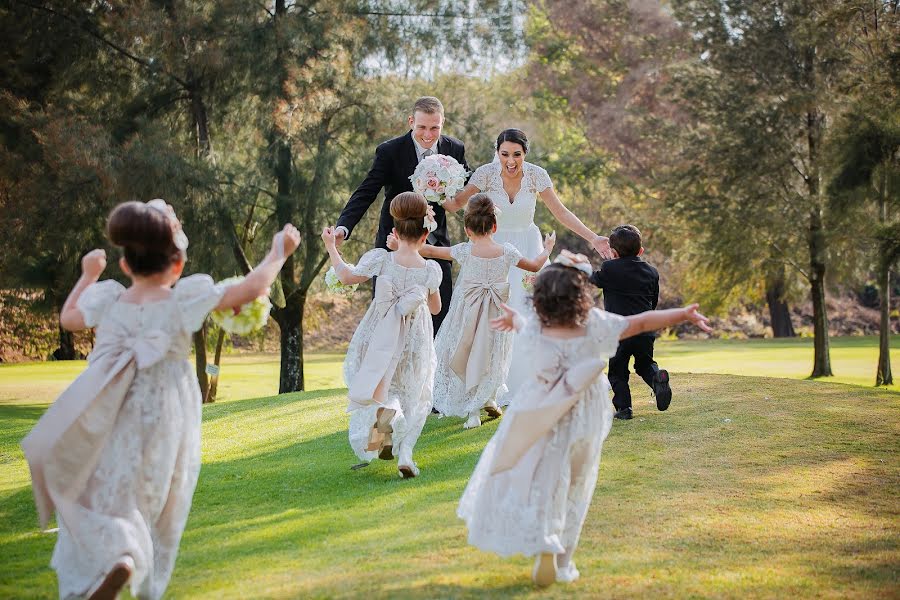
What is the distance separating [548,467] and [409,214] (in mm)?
2714

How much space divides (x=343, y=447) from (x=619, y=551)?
374 centimetres

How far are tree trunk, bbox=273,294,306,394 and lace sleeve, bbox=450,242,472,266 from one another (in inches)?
402

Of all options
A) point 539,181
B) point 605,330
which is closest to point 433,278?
point 539,181

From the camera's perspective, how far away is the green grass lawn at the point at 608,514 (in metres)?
4.43

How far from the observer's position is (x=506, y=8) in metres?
17.8

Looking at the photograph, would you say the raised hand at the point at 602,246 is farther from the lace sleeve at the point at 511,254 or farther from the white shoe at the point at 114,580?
the white shoe at the point at 114,580

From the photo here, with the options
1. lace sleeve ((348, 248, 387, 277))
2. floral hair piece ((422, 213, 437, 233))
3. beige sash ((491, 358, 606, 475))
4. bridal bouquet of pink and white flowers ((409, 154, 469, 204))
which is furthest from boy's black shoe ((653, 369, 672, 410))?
beige sash ((491, 358, 606, 475))

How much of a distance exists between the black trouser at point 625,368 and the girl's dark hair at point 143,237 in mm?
5124

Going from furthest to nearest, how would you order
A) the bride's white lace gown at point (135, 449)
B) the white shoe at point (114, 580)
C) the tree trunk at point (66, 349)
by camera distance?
the tree trunk at point (66, 349), the bride's white lace gown at point (135, 449), the white shoe at point (114, 580)

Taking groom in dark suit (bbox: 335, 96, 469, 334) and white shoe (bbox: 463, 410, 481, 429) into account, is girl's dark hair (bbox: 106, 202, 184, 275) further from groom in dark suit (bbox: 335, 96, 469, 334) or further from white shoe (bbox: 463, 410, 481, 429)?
white shoe (bbox: 463, 410, 481, 429)

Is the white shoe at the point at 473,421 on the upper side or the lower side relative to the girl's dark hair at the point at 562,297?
lower

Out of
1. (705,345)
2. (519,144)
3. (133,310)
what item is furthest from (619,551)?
(705,345)

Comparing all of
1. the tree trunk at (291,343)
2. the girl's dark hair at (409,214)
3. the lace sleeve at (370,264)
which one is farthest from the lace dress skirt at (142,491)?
the tree trunk at (291,343)

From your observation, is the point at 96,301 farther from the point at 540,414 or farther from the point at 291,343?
the point at 291,343
